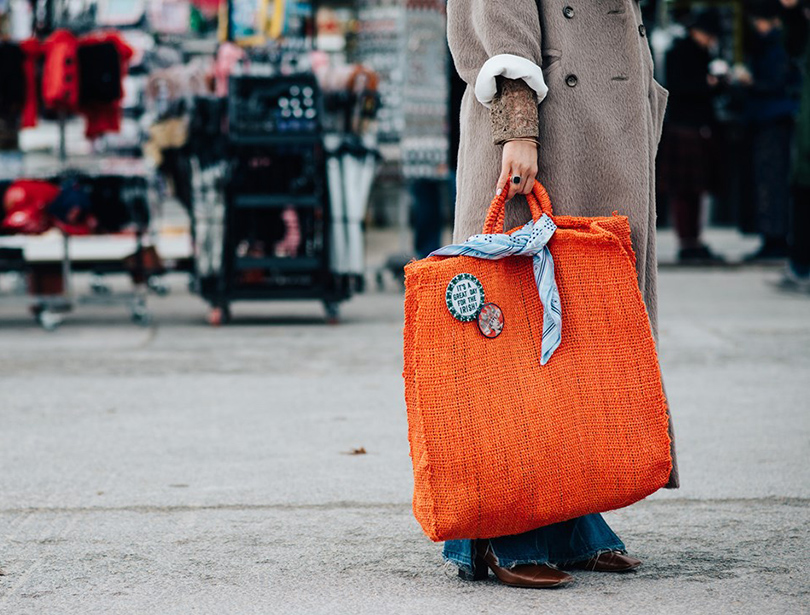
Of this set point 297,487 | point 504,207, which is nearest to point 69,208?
point 297,487

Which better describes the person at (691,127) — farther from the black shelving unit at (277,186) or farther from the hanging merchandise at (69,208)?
the hanging merchandise at (69,208)

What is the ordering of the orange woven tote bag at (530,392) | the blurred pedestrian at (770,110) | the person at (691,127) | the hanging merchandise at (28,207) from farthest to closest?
the person at (691,127) < the blurred pedestrian at (770,110) < the hanging merchandise at (28,207) < the orange woven tote bag at (530,392)

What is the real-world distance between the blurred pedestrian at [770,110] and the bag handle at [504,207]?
30.2ft

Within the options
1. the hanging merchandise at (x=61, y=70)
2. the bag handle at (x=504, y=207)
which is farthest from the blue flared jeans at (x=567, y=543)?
the hanging merchandise at (x=61, y=70)

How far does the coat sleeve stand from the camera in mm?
3002

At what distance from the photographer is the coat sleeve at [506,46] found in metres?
3.00

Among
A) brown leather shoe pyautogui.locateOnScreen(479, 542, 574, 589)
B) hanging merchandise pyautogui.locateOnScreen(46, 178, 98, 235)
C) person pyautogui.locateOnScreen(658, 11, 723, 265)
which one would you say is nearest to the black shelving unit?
hanging merchandise pyautogui.locateOnScreen(46, 178, 98, 235)

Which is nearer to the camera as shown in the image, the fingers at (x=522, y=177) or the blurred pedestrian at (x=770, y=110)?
the fingers at (x=522, y=177)

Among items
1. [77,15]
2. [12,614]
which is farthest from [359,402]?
[77,15]

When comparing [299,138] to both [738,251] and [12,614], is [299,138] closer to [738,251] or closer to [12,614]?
[12,614]

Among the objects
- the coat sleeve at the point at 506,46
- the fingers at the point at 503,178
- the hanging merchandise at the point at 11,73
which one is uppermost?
the hanging merchandise at the point at 11,73

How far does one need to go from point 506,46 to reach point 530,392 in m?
0.77

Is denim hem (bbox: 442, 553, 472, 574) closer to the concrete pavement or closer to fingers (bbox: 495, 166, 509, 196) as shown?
the concrete pavement

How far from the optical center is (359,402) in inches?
221
